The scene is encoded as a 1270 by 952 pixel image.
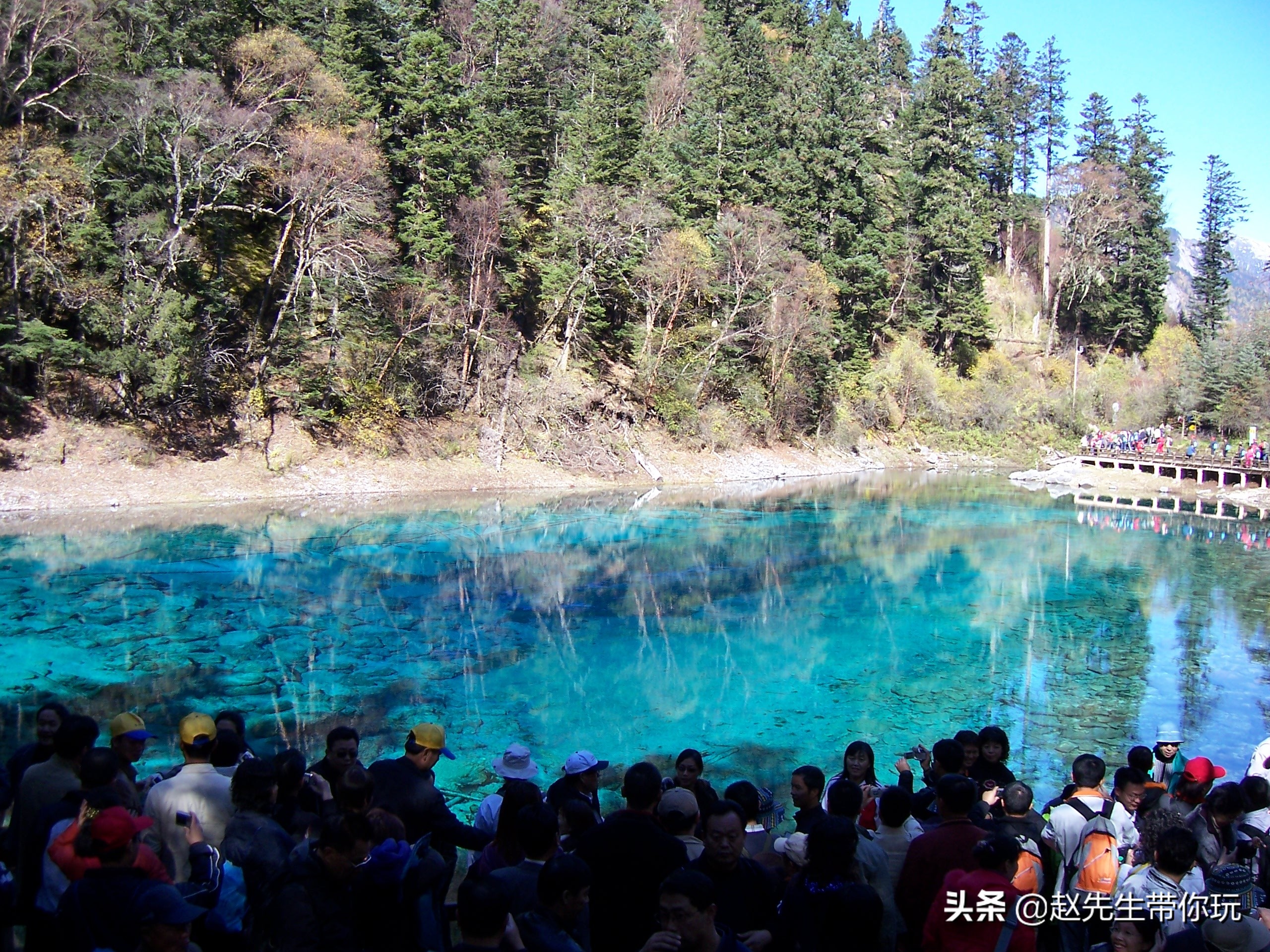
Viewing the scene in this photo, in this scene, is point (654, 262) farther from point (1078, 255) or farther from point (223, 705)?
point (1078, 255)

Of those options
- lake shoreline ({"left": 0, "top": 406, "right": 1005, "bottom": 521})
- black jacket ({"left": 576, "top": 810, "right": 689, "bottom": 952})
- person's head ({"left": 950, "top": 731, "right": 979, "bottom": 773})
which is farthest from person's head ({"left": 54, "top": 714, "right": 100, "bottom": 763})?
lake shoreline ({"left": 0, "top": 406, "right": 1005, "bottom": 521})

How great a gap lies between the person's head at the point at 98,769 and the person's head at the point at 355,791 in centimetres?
106

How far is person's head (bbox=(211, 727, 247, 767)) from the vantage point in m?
4.26

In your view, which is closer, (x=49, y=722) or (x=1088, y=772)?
(x=1088, y=772)

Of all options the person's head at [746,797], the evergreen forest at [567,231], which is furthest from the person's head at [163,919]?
the evergreen forest at [567,231]

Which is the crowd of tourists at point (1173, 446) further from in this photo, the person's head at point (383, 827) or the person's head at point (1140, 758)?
the person's head at point (383, 827)

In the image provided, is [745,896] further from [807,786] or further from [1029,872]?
[1029,872]

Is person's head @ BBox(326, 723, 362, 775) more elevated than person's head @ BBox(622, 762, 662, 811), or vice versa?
person's head @ BBox(622, 762, 662, 811)

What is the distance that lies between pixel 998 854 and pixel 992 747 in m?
2.11

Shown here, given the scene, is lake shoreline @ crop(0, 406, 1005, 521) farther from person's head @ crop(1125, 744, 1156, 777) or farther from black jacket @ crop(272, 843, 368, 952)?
person's head @ crop(1125, 744, 1156, 777)

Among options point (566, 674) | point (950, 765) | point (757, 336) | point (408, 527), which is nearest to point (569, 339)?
point (757, 336)

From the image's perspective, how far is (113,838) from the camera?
3045 millimetres

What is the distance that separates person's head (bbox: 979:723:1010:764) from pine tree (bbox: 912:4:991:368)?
47.7 meters

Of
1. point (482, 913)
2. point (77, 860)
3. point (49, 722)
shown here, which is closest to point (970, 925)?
point (482, 913)
